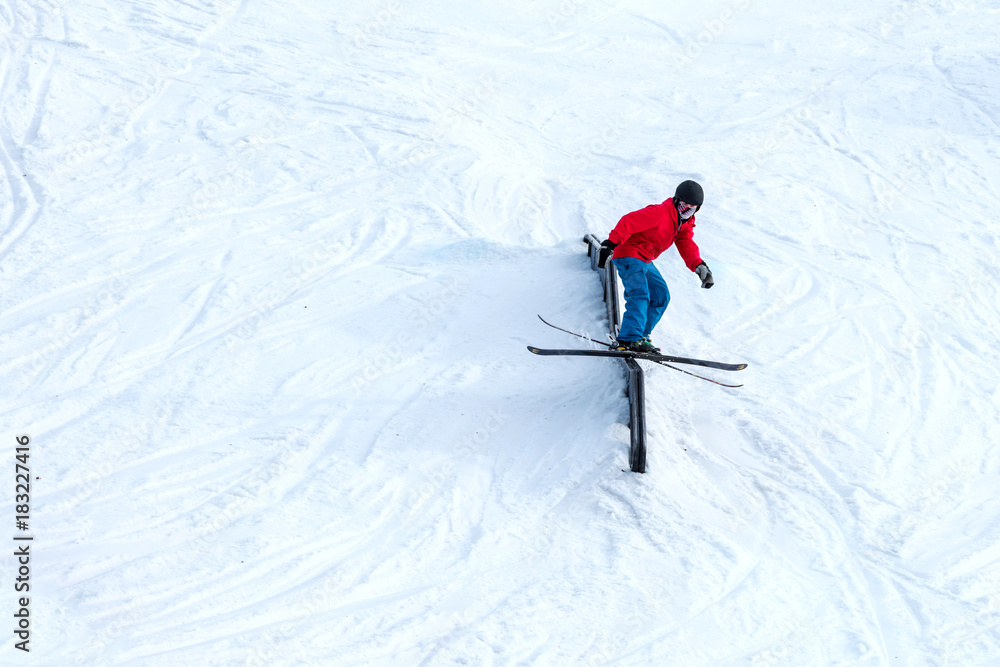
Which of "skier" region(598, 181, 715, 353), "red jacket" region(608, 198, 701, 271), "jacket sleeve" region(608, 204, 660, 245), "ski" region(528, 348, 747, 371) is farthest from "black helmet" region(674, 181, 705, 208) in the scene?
"ski" region(528, 348, 747, 371)

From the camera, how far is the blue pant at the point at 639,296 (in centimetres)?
590

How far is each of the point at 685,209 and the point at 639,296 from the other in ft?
2.59

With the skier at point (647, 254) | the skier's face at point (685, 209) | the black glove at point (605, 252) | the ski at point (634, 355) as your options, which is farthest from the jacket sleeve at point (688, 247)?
the ski at point (634, 355)

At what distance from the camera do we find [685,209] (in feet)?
19.8

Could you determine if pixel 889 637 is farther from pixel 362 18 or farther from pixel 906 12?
pixel 906 12

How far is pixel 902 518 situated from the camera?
5.24 m

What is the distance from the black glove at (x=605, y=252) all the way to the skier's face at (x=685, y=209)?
56 cm

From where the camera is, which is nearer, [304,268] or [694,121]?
[304,268]

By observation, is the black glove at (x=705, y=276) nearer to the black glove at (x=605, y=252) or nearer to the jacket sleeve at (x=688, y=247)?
the jacket sleeve at (x=688, y=247)

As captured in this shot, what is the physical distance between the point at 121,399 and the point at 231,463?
131 centimetres

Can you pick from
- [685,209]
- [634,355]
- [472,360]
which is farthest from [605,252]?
[472,360]

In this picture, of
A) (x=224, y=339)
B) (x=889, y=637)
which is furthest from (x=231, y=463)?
(x=889, y=637)

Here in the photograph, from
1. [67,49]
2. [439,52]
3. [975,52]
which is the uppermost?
[975,52]

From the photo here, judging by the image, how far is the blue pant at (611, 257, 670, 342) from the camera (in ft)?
19.4
